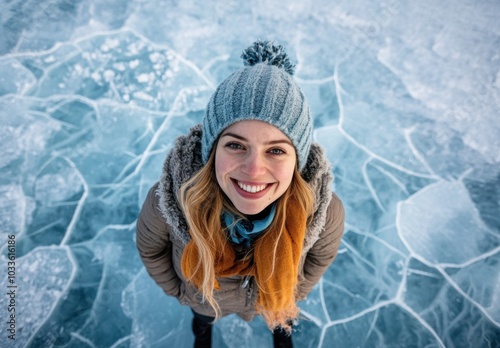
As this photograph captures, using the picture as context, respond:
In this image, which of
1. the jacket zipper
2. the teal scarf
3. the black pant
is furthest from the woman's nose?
the black pant

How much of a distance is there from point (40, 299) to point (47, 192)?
0.64m

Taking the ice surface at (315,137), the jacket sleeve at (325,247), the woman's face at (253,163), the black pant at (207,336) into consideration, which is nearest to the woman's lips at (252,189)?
the woman's face at (253,163)

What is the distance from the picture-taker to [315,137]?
228 centimetres

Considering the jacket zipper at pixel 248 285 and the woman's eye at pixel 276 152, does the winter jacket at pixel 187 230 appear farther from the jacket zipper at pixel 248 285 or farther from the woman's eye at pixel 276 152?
the woman's eye at pixel 276 152

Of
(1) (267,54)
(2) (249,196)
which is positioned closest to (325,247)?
(2) (249,196)

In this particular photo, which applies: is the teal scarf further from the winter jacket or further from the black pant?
the black pant

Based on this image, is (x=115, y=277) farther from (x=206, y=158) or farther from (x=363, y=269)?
(x=363, y=269)

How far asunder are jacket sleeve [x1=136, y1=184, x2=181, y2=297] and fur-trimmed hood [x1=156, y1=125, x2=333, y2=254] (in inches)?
2.5

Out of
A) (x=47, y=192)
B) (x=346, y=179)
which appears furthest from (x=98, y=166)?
(x=346, y=179)

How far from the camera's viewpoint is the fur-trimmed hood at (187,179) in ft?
3.65

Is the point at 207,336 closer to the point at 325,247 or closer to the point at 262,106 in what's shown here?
the point at 325,247

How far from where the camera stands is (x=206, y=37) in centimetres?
262

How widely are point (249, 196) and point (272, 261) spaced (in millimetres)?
271

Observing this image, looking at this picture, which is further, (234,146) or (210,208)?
(210,208)
